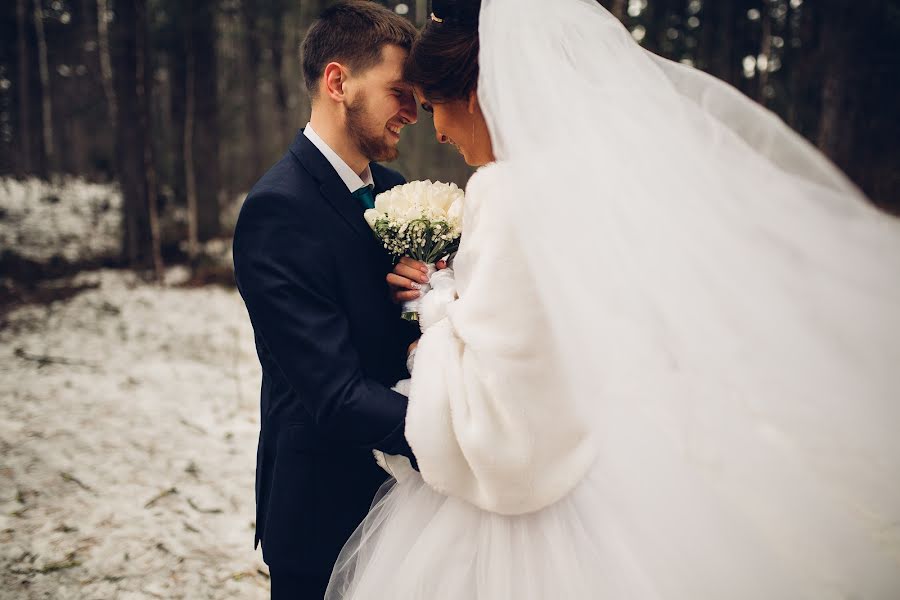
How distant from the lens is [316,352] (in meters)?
1.60

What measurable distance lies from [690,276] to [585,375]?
0.35 m

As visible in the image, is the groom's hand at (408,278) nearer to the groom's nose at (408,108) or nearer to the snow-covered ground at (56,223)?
the groom's nose at (408,108)

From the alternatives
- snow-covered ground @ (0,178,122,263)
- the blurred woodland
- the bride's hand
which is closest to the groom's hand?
the bride's hand

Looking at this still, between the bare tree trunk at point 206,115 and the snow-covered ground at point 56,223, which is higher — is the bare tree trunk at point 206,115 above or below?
above

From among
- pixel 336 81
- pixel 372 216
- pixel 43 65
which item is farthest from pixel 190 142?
pixel 372 216

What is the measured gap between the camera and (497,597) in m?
1.45

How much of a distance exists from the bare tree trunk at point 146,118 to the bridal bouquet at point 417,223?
842 centimetres

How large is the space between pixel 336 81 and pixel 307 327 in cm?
92

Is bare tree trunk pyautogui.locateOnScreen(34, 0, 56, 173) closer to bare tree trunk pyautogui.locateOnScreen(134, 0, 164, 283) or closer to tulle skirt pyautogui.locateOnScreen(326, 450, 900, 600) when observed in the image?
bare tree trunk pyautogui.locateOnScreen(134, 0, 164, 283)

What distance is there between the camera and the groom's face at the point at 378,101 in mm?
1955

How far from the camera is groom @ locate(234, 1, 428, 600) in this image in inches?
63.5

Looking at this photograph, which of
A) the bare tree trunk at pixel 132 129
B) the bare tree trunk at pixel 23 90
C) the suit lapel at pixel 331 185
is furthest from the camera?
the bare tree trunk at pixel 23 90

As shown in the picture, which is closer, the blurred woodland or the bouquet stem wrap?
the bouquet stem wrap

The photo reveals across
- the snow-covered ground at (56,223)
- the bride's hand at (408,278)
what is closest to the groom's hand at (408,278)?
the bride's hand at (408,278)
